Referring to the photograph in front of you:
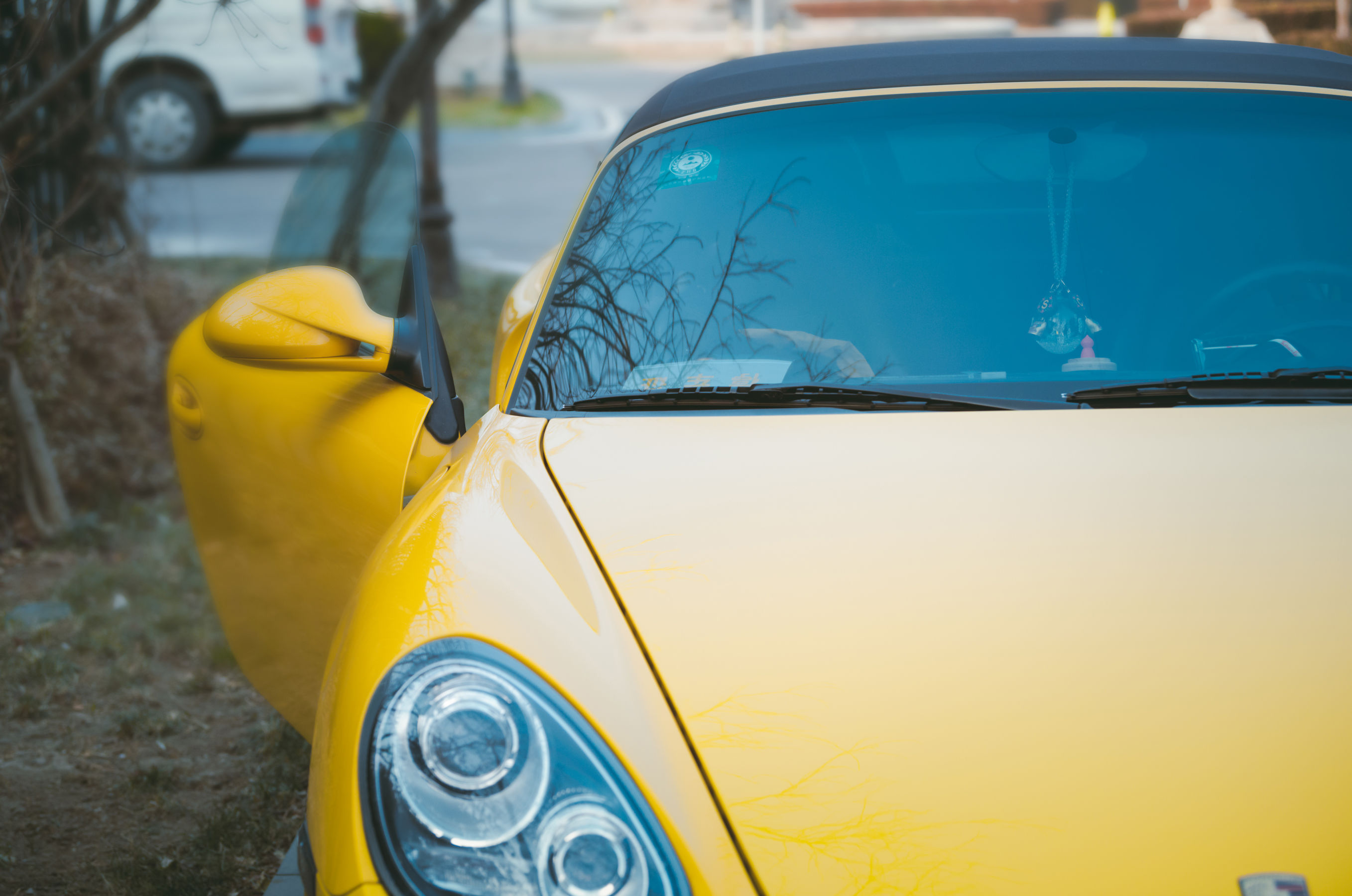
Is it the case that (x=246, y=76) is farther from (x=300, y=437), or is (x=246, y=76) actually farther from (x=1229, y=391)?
(x=1229, y=391)

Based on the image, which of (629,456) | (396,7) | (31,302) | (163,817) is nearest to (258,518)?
(163,817)

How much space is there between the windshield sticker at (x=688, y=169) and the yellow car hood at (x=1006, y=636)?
0.64 metres

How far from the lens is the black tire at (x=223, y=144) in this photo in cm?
1402

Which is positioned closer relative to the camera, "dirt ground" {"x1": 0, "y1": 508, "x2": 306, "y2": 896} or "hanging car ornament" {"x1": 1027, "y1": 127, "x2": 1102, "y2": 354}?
"hanging car ornament" {"x1": 1027, "y1": 127, "x2": 1102, "y2": 354}

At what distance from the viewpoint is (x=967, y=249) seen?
2.19 metres

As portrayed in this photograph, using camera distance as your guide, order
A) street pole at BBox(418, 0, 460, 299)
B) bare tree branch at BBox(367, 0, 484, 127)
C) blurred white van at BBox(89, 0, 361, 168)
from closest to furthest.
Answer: bare tree branch at BBox(367, 0, 484, 127) < street pole at BBox(418, 0, 460, 299) < blurred white van at BBox(89, 0, 361, 168)

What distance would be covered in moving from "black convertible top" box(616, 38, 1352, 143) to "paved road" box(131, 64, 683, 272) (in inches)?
173

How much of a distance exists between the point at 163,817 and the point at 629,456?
6.22ft

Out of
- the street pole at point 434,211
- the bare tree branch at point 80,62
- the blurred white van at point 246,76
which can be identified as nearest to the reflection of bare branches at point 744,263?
the bare tree branch at point 80,62

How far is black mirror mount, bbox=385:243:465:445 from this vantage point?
2264mm

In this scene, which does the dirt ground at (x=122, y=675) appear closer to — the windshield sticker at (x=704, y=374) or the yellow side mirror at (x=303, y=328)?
the yellow side mirror at (x=303, y=328)

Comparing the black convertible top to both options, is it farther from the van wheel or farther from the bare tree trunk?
the van wheel

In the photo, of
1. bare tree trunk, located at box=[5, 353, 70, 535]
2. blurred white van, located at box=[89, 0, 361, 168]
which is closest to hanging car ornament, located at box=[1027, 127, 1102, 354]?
bare tree trunk, located at box=[5, 353, 70, 535]

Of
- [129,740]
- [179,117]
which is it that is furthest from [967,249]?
[179,117]
